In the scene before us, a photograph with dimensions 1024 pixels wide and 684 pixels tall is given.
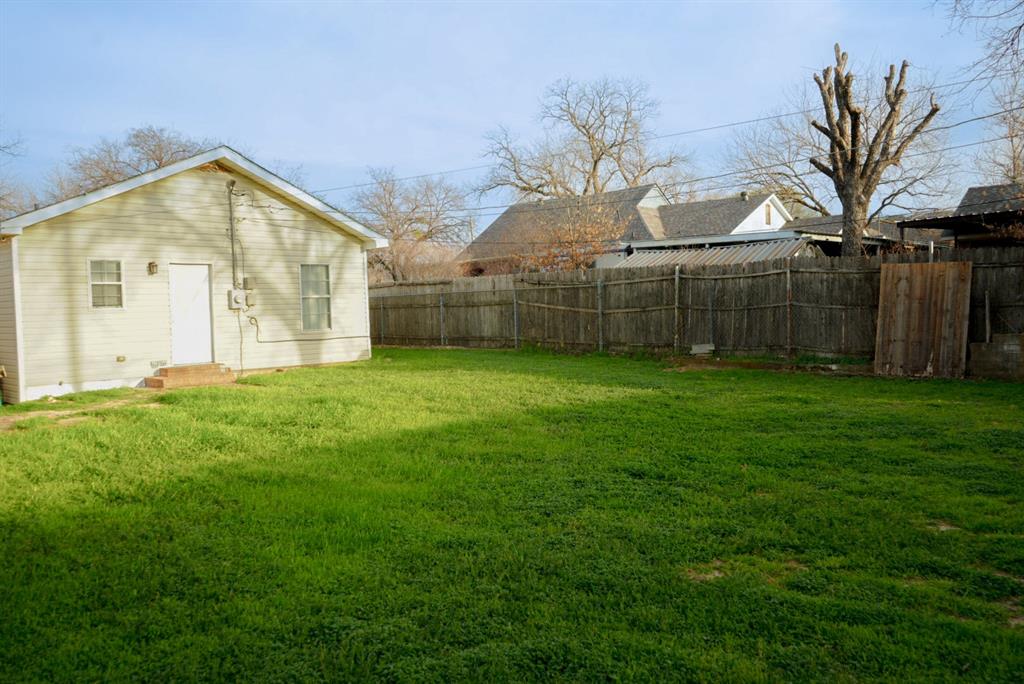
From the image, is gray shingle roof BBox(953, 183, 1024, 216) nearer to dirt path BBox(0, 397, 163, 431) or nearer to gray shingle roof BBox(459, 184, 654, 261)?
gray shingle roof BBox(459, 184, 654, 261)

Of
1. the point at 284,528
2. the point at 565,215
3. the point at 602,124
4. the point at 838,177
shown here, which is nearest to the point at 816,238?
the point at 838,177

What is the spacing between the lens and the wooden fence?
37.9 ft

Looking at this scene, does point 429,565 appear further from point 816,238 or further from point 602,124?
point 602,124

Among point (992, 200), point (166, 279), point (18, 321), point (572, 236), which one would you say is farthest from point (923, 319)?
point (572, 236)

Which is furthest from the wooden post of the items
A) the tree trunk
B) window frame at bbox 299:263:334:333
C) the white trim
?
the white trim

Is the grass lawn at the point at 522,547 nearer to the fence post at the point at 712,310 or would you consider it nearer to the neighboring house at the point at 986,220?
the fence post at the point at 712,310

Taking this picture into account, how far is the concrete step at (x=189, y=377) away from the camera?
514 inches

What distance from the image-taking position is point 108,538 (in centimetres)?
477

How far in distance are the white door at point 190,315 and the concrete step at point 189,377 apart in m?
0.51

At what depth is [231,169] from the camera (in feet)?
47.9

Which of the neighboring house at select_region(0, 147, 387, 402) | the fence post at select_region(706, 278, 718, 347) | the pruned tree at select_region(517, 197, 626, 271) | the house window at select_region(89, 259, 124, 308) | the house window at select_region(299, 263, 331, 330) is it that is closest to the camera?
the neighboring house at select_region(0, 147, 387, 402)

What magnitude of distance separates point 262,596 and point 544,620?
1.52 m

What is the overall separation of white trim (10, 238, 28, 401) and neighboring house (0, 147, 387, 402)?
2cm

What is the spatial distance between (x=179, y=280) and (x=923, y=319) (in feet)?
43.3
